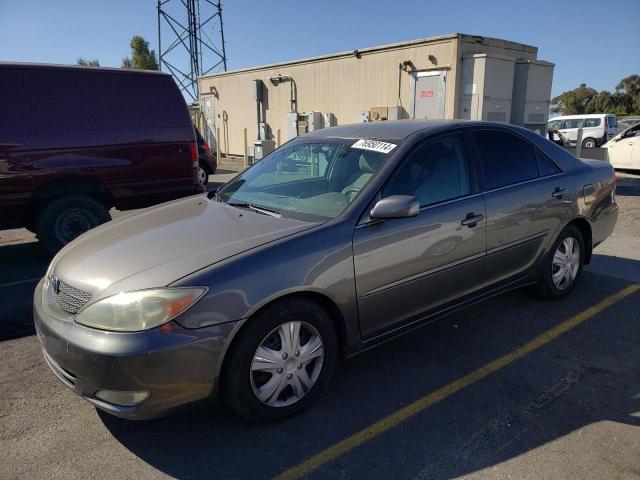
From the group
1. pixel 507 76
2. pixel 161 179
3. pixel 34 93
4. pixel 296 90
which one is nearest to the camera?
pixel 34 93

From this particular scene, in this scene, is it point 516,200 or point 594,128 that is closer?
point 516,200

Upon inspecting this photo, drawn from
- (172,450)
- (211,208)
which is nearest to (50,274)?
(211,208)

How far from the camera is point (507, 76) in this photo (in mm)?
11227

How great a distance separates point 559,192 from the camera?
4.13 metres

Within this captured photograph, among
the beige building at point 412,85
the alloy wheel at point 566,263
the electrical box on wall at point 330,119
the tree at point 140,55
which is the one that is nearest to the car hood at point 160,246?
the alloy wheel at point 566,263

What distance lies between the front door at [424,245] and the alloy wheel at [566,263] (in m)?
1.14

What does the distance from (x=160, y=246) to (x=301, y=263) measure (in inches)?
32.4

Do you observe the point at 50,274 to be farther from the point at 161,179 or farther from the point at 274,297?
the point at 161,179

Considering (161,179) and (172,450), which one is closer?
(172,450)

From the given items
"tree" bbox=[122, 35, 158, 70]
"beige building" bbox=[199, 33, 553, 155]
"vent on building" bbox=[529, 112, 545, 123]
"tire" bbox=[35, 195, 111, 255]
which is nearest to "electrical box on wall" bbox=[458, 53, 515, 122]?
"beige building" bbox=[199, 33, 553, 155]

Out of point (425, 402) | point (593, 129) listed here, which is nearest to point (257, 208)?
point (425, 402)

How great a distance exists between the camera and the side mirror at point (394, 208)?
112 inches

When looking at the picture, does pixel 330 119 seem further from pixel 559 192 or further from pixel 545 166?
pixel 559 192

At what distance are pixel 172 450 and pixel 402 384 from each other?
143 centimetres
